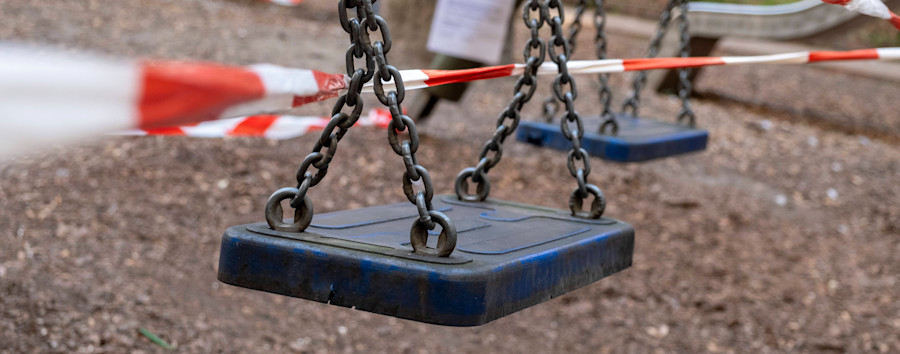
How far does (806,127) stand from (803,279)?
3.10 metres

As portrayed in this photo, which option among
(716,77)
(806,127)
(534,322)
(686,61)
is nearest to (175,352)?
(534,322)

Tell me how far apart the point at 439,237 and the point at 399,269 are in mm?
93

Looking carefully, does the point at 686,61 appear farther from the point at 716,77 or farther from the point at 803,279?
the point at 716,77

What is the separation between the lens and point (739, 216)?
5020 millimetres

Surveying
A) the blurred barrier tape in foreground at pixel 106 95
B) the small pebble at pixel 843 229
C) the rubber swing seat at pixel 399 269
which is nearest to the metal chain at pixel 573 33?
the rubber swing seat at pixel 399 269

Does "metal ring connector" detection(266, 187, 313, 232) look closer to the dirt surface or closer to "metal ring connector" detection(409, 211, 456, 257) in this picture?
"metal ring connector" detection(409, 211, 456, 257)

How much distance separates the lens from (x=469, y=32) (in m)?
4.79

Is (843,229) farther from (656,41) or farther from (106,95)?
(106,95)

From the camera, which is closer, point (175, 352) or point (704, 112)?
point (175, 352)

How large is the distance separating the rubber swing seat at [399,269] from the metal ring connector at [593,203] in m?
0.27

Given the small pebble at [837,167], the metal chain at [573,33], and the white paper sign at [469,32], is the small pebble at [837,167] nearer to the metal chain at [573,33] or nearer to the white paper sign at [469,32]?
the white paper sign at [469,32]

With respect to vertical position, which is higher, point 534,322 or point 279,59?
point 279,59

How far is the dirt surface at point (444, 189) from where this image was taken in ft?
11.3

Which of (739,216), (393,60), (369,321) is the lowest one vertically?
(369,321)
